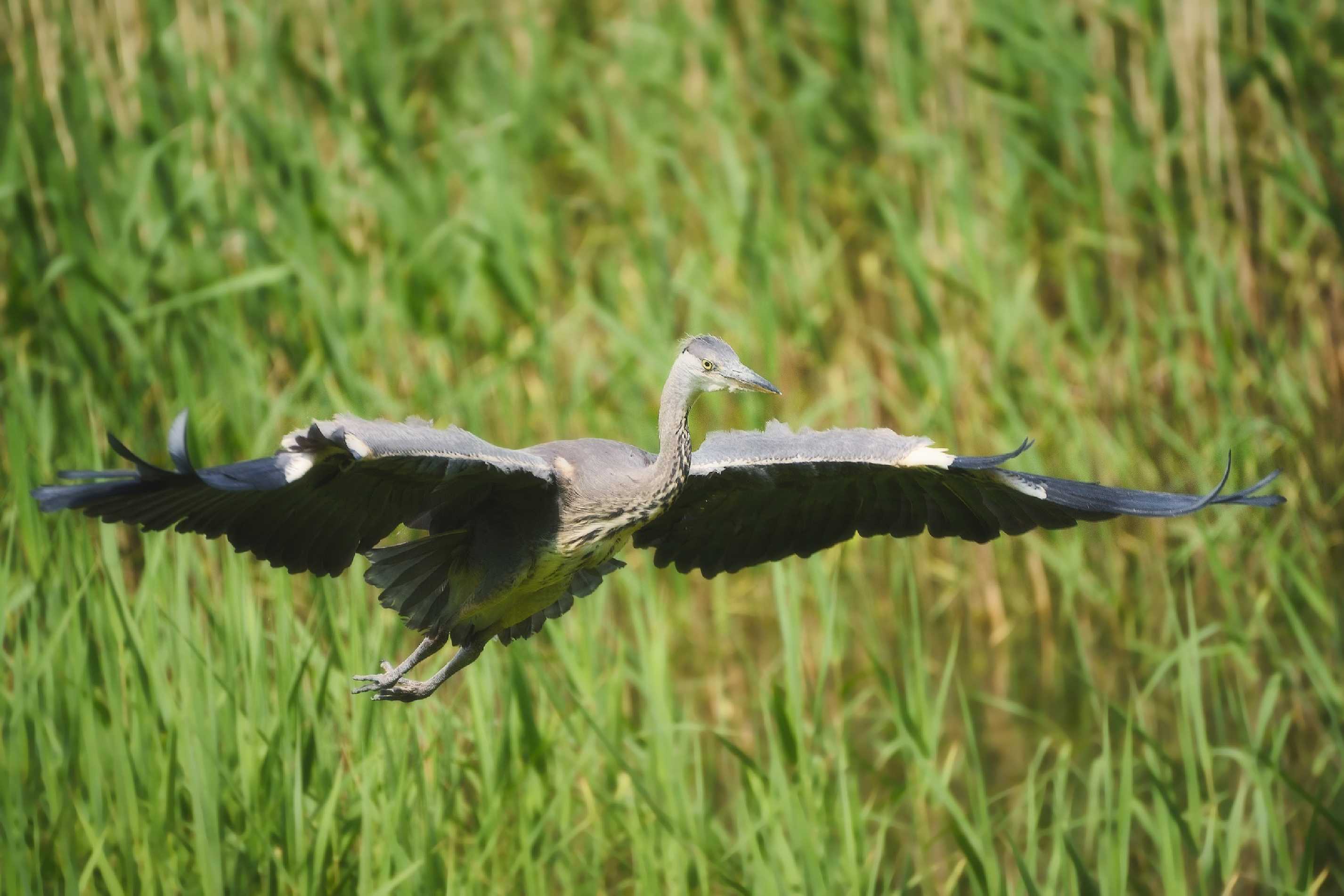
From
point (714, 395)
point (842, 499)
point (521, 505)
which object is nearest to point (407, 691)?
point (521, 505)

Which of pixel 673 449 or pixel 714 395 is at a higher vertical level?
pixel 714 395

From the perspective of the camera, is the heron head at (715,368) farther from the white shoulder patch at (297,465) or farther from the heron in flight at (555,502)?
the white shoulder patch at (297,465)

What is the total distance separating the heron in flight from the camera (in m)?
3.63

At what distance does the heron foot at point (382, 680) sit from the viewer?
406cm

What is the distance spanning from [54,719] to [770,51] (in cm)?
500

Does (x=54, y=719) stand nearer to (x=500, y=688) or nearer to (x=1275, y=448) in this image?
(x=500, y=688)

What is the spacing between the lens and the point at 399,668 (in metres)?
4.05

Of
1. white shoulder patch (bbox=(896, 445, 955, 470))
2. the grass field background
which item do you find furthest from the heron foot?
white shoulder patch (bbox=(896, 445, 955, 470))

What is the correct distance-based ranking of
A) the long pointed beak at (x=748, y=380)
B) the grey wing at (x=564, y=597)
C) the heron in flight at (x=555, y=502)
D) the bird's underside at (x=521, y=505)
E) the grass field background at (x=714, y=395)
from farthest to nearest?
the grey wing at (x=564, y=597), the grass field background at (x=714, y=395), the long pointed beak at (x=748, y=380), the heron in flight at (x=555, y=502), the bird's underside at (x=521, y=505)

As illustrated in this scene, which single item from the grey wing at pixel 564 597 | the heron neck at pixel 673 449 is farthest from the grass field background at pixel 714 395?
the heron neck at pixel 673 449

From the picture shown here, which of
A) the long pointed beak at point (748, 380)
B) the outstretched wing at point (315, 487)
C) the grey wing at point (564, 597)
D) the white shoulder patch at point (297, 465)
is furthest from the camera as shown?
the grey wing at point (564, 597)

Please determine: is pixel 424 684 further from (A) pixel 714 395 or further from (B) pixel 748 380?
(A) pixel 714 395

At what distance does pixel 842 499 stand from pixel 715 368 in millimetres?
782

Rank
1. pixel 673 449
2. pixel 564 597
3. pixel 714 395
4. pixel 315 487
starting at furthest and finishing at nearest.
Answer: pixel 714 395
pixel 564 597
pixel 673 449
pixel 315 487
